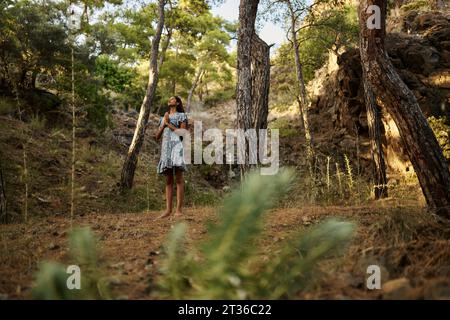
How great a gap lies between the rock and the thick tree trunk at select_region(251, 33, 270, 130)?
20.8 ft

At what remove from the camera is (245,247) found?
1.11 m

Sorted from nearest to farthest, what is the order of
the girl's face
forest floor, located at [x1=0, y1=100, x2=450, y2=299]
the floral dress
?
forest floor, located at [x1=0, y1=100, x2=450, y2=299]
the floral dress
the girl's face

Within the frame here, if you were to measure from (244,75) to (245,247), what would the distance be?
18.0 ft

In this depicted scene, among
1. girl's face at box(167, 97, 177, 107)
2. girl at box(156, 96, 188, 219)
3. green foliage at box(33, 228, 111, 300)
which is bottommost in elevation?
green foliage at box(33, 228, 111, 300)

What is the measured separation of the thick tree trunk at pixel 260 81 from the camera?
789cm

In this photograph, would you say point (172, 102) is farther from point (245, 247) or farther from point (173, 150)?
point (245, 247)

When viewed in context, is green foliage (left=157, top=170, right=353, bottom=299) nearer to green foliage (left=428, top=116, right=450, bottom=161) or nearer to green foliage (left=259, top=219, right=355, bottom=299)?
green foliage (left=259, top=219, right=355, bottom=299)

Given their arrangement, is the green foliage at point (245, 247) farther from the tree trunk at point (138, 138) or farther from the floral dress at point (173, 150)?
the tree trunk at point (138, 138)

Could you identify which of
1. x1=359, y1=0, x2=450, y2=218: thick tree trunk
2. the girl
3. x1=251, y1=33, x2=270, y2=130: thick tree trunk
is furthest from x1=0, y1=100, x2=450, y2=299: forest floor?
x1=251, y1=33, x2=270, y2=130: thick tree trunk

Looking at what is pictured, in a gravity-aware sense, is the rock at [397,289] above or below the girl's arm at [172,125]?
below

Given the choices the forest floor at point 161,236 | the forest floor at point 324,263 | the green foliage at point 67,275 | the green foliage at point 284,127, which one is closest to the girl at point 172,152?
the forest floor at point 161,236

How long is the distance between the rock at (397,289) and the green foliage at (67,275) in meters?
1.16

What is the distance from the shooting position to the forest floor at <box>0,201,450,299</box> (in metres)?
1.68

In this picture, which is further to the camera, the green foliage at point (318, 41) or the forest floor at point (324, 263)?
the green foliage at point (318, 41)
